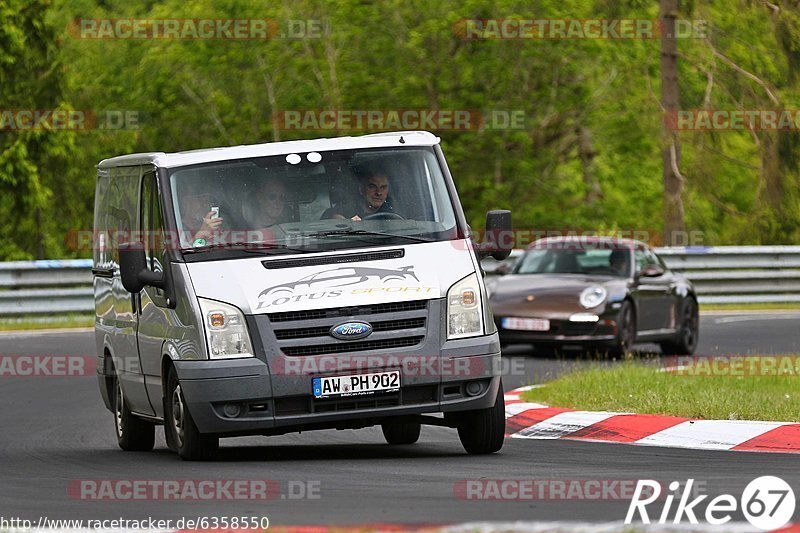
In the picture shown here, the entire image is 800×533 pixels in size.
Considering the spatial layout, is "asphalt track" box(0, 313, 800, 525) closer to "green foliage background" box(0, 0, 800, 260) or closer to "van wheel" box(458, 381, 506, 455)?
"van wheel" box(458, 381, 506, 455)

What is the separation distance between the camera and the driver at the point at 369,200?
36.8 feet

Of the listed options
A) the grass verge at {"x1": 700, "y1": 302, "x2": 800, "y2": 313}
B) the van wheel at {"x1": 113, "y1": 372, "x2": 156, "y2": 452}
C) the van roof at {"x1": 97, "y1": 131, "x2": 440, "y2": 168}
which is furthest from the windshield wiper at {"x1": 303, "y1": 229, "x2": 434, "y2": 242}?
the grass verge at {"x1": 700, "y1": 302, "x2": 800, "y2": 313}

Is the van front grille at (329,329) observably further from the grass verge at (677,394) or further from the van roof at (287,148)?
the grass verge at (677,394)

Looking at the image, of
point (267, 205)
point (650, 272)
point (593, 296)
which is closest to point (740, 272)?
point (650, 272)

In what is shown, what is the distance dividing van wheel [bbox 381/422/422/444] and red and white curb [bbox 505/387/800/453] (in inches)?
29.6

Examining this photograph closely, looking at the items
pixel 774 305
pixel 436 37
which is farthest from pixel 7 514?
pixel 436 37

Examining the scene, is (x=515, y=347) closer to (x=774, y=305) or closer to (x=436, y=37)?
(x=774, y=305)

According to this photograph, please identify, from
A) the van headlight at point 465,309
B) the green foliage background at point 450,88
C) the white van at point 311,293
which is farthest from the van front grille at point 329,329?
the green foliage background at point 450,88

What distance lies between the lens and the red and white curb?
11.2 meters

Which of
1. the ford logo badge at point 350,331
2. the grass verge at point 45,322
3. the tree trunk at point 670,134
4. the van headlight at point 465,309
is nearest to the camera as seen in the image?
the ford logo badge at point 350,331

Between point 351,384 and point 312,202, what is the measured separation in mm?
1304

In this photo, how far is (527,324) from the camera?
814 inches

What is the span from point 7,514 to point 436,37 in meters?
35.0

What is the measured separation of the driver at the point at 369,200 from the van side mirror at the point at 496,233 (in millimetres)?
674
